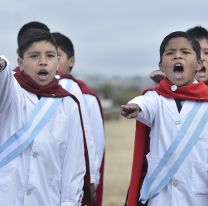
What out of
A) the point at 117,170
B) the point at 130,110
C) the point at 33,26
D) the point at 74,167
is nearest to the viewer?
the point at 130,110

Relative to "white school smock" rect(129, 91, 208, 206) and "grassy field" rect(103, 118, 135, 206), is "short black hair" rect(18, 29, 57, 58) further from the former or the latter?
"grassy field" rect(103, 118, 135, 206)

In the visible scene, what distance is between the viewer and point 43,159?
214 inches

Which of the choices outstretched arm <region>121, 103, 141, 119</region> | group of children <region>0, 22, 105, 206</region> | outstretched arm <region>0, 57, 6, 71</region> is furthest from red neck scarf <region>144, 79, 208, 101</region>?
outstretched arm <region>0, 57, 6, 71</region>

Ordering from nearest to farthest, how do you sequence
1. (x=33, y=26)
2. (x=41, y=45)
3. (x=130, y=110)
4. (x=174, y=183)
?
(x=130, y=110), (x=174, y=183), (x=41, y=45), (x=33, y=26)

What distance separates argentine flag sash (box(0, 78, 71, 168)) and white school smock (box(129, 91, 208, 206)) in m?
0.77

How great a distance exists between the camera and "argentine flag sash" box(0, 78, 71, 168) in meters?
5.41

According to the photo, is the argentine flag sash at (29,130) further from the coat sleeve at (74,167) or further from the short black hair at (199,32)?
the short black hair at (199,32)

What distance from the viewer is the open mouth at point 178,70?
215 inches

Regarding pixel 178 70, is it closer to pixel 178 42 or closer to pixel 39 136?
pixel 178 42

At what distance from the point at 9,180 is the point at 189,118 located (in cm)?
148

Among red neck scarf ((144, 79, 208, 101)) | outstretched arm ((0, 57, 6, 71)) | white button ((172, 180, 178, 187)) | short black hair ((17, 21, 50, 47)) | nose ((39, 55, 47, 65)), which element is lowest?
white button ((172, 180, 178, 187))

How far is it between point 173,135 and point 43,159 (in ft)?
3.40

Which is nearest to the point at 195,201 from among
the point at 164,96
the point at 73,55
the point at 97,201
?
the point at 164,96

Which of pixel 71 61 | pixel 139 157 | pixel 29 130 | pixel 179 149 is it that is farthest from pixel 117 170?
pixel 179 149
